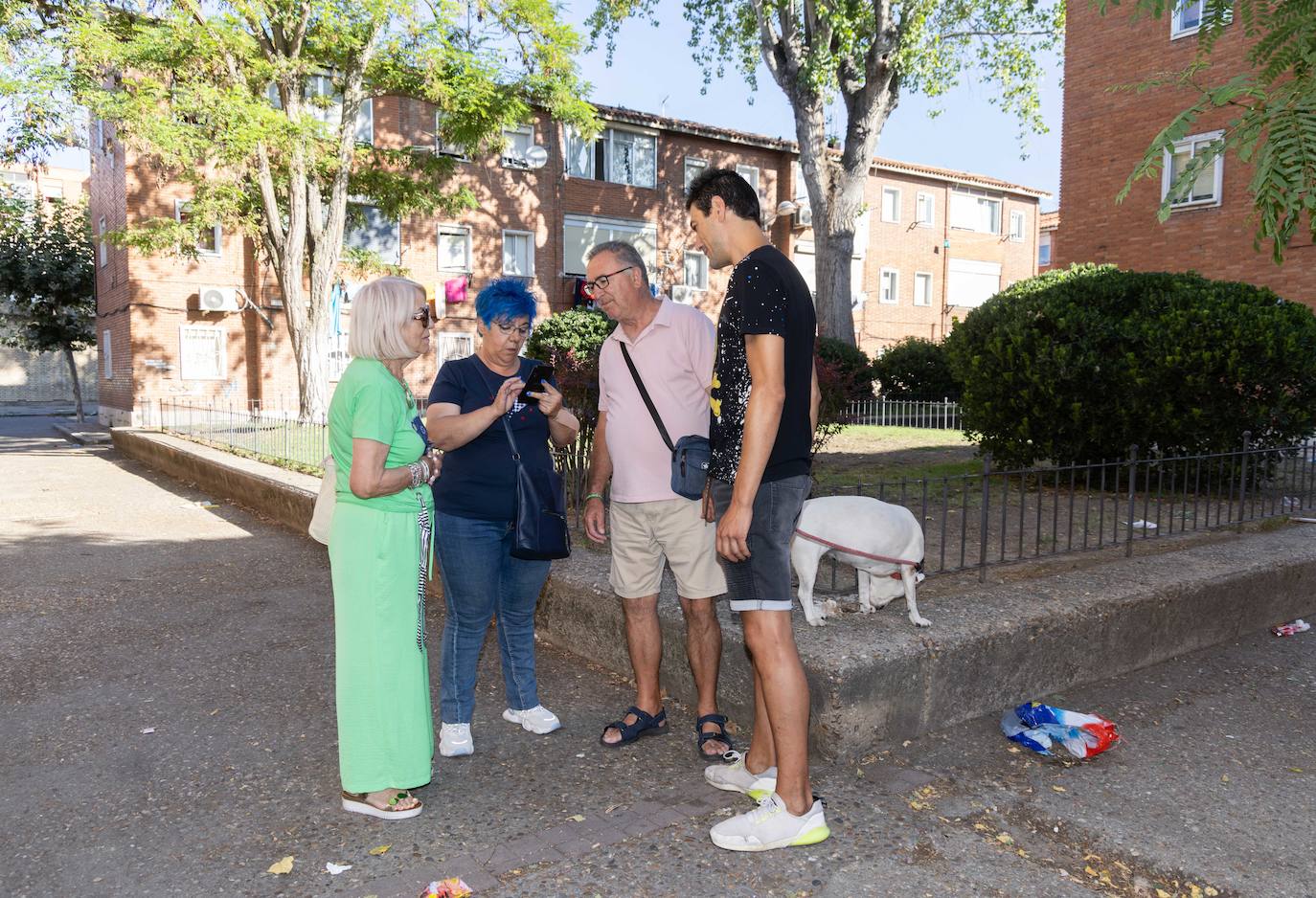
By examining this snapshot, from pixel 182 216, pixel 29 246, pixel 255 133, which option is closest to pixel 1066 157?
pixel 255 133

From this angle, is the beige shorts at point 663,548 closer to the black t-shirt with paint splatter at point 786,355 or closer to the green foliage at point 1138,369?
the black t-shirt with paint splatter at point 786,355

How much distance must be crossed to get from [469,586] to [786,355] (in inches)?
64.1

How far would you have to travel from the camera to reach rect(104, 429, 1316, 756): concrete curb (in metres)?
3.80

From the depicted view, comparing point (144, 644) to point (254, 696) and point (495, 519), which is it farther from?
point (495, 519)

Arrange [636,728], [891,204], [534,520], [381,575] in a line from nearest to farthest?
1. [381,575]
2. [534,520]
3. [636,728]
4. [891,204]

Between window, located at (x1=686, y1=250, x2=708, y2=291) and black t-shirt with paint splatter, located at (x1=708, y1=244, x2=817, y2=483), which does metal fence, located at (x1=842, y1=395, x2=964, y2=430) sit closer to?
window, located at (x1=686, y1=250, x2=708, y2=291)

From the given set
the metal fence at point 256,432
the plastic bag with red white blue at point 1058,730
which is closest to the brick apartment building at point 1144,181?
the metal fence at point 256,432

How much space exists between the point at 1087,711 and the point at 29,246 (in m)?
30.8

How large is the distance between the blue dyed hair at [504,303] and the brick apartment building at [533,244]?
18213 millimetres

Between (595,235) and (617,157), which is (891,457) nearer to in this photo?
(595,235)

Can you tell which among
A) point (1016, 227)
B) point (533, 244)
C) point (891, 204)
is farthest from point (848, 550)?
point (1016, 227)

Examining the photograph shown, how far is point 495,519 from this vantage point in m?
3.81

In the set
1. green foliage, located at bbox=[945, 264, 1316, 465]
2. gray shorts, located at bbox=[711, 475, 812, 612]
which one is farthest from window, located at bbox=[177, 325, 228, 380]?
gray shorts, located at bbox=[711, 475, 812, 612]

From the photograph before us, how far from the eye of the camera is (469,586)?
12.5 feet
